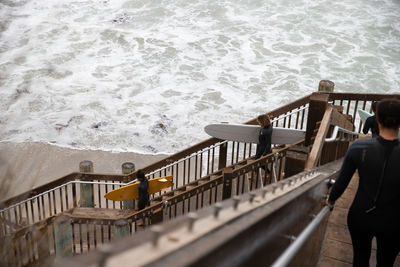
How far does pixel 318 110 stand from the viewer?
6750 millimetres

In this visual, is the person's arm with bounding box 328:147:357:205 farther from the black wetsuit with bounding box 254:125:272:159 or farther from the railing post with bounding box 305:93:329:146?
the black wetsuit with bounding box 254:125:272:159

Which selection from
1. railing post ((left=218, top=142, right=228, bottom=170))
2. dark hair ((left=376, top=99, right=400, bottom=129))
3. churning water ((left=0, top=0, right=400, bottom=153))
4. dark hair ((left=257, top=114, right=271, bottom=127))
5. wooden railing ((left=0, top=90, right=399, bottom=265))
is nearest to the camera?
dark hair ((left=376, top=99, right=400, bottom=129))

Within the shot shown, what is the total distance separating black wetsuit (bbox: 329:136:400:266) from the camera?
321 cm

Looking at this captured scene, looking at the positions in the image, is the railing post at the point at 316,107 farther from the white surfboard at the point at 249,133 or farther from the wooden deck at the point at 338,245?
the white surfboard at the point at 249,133

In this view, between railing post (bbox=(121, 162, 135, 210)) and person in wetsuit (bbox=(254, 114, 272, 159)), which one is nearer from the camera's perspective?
person in wetsuit (bbox=(254, 114, 272, 159))

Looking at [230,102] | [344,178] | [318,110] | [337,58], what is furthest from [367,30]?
[344,178]

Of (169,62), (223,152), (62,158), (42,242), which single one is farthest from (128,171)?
(169,62)

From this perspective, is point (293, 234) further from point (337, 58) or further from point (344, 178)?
point (337, 58)

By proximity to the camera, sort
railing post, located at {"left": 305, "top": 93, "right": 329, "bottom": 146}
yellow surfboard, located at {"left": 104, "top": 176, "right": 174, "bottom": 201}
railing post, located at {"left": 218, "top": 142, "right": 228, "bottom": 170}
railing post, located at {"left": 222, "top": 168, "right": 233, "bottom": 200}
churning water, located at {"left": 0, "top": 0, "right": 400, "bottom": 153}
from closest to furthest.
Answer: railing post, located at {"left": 305, "top": 93, "right": 329, "bottom": 146}, railing post, located at {"left": 222, "top": 168, "right": 233, "bottom": 200}, yellow surfboard, located at {"left": 104, "top": 176, "right": 174, "bottom": 201}, railing post, located at {"left": 218, "top": 142, "right": 228, "bottom": 170}, churning water, located at {"left": 0, "top": 0, "right": 400, "bottom": 153}

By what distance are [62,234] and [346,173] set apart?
6.04 meters

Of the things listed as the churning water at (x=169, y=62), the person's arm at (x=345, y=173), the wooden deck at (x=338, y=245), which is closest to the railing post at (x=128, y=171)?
the wooden deck at (x=338, y=245)

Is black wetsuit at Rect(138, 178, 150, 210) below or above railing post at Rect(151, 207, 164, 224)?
above

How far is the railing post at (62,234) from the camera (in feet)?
25.6

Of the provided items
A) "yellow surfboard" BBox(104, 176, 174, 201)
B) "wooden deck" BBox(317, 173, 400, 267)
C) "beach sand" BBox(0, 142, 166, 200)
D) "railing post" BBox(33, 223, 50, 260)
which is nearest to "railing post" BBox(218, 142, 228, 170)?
"yellow surfboard" BBox(104, 176, 174, 201)
